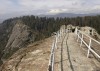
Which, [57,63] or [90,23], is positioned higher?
→ [57,63]

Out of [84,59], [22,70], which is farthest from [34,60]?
[84,59]

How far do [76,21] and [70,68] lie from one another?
544ft

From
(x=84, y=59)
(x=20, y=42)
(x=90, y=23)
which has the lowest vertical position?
(x=20, y=42)

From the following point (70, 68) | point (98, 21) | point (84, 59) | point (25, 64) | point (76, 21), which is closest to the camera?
point (70, 68)

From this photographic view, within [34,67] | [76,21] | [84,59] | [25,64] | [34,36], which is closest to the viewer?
[34,67]

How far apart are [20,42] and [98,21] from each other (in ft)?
210

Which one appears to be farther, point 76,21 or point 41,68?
point 76,21

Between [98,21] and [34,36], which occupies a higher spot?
[98,21]

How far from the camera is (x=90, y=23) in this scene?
16200cm

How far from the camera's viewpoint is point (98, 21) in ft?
516

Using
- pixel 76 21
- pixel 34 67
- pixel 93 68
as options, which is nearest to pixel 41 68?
pixel 34 67

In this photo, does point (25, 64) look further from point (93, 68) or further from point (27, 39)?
point (27, 39)

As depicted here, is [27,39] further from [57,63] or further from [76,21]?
[57,63]

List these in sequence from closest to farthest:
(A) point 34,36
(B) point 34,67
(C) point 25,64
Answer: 1. (B) point 34,67
2. (C) point 25,64
3. (A) point 34,36
